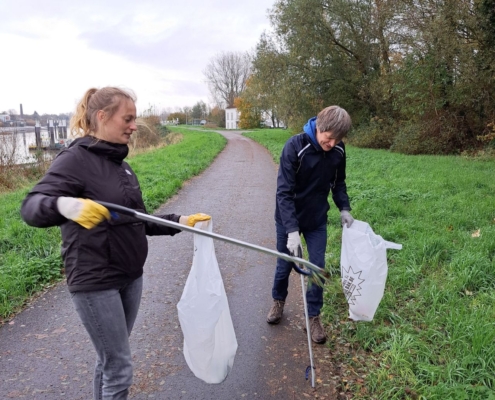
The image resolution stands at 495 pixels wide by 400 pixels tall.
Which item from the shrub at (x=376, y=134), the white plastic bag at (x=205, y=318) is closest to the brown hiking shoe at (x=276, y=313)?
the white plastic bag at (x=205, y=318)

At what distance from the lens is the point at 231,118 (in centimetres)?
7681

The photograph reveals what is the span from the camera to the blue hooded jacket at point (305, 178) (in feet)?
10.3

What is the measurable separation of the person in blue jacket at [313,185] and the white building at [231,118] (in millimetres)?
72491

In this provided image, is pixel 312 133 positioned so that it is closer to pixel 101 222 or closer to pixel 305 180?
pixel 305 180

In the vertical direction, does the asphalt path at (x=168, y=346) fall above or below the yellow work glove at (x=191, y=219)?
below

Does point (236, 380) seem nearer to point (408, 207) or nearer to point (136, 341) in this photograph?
point (136, 341)

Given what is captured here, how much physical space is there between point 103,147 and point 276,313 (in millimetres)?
2449

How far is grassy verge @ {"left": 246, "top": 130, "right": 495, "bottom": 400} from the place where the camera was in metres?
2.79

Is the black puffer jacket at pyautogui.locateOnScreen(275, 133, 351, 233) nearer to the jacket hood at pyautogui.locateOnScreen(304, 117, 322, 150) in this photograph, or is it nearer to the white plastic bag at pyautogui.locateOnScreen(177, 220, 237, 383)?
the jacket hood at pyautogui.locateOnScreen(304, 117, 322, 150)

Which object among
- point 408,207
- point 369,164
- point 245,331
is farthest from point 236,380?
point 369,164

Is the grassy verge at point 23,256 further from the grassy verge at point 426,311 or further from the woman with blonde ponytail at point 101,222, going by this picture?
the grassy verge at point 426,311

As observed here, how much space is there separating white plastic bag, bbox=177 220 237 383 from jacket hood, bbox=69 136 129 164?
0.69m

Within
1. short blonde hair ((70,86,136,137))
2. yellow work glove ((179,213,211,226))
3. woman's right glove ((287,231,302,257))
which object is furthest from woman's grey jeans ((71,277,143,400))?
woman's right glove ((287,231,302,257))

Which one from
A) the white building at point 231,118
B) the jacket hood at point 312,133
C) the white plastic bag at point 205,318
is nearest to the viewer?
the white plastic bag at point 205,318
